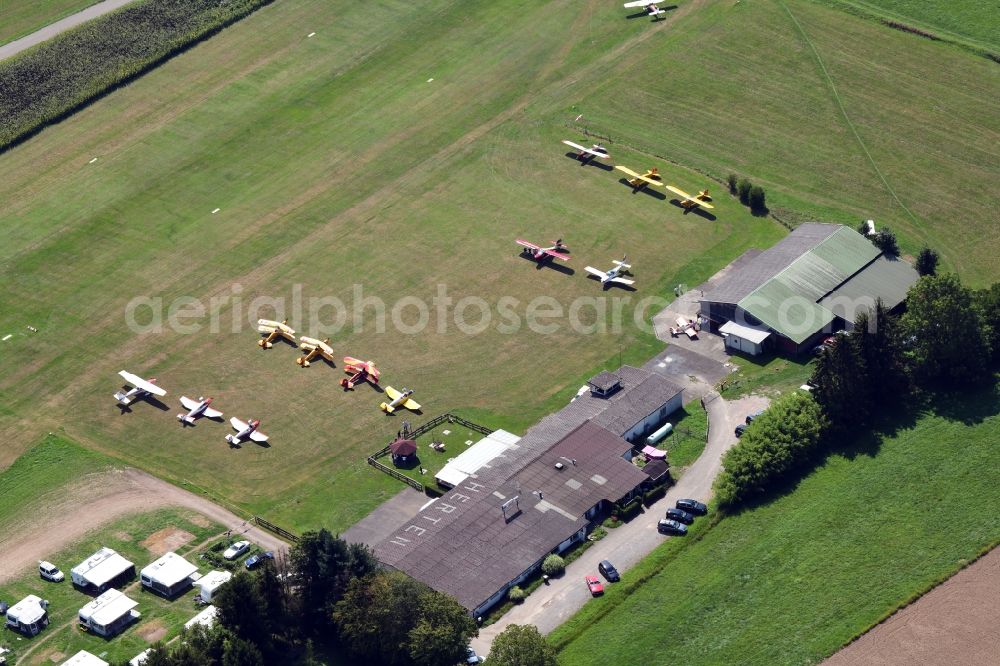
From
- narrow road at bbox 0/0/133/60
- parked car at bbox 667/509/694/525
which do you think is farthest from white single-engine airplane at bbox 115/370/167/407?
narrow road at bbox 0/0/133/60

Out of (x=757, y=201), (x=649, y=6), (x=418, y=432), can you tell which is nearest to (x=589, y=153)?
(x=757, y=201)

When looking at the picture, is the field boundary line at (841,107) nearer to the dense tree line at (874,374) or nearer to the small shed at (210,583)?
the dense tree line at (874,374)

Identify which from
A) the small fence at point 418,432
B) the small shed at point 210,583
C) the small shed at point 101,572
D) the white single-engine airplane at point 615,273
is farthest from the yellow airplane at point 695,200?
the small shed at point 101,572

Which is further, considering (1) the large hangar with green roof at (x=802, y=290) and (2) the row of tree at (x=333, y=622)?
(1) the large hangar with green roof at (x=802, y=290)

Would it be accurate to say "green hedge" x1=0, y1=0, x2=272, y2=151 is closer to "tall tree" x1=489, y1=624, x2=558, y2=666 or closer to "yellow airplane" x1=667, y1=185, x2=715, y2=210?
"yellow airplane" x1=667, y1=185, x2=715, y2=210

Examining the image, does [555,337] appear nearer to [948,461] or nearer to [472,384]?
[472,384]

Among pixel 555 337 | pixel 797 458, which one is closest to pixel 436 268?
pixel 555 337

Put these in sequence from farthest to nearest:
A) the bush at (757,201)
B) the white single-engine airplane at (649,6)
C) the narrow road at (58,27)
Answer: the white single-engine airplane at (649,6) → the narrow road at (58,27) → the bush at (757,201)
